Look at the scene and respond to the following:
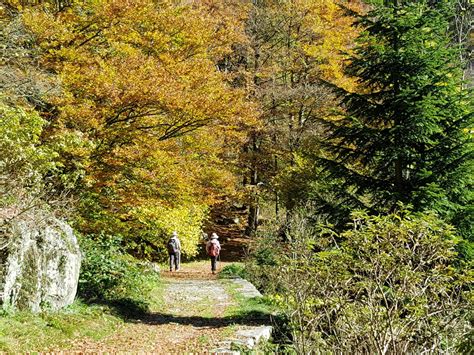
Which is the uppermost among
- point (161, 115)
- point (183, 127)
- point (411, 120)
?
point (161, 115)

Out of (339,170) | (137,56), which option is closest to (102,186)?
(137,56)

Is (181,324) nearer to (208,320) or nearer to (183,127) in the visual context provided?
(208,320)

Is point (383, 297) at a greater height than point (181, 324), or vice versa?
point (383, 297)

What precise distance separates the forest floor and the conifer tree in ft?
11.6

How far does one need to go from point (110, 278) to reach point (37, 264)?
107 inches

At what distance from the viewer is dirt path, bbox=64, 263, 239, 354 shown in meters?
7.60

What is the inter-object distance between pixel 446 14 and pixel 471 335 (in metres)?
9.84

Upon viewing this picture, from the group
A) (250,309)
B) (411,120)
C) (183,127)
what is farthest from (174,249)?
(411,120)

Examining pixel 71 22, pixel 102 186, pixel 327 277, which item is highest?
pixel 71 22

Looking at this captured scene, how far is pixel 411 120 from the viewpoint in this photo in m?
9.70

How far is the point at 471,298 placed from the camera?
5473 millimetres

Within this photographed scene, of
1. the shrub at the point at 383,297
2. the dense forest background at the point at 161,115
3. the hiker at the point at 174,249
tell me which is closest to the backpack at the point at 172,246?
the hiker at the point at 174,249

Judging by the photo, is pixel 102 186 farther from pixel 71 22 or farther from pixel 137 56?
pixel 71 22

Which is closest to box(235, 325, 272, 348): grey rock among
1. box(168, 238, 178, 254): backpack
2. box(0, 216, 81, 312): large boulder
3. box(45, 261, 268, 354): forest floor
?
box(45, 261, 268, 354): forest floor
